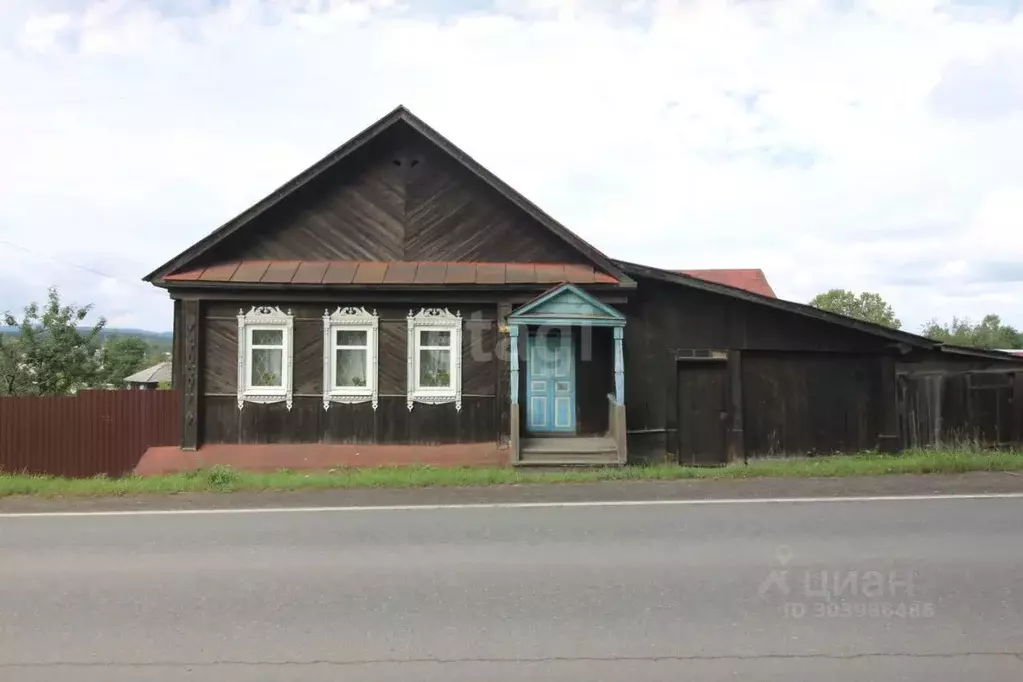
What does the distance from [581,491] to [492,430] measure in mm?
4110

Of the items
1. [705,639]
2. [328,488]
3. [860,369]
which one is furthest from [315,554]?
[860,369]

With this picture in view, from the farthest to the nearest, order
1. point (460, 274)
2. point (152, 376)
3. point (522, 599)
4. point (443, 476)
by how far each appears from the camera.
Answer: point (152, 376) < point (460, 274) < point (443, 476) < point (522, 599)

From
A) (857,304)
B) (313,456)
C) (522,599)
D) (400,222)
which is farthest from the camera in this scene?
(857,304)

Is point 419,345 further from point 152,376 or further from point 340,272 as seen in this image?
point 152,376

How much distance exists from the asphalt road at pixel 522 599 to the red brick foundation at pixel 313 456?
17.5 feet

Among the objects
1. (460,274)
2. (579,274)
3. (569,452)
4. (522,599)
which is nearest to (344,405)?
(460,274)

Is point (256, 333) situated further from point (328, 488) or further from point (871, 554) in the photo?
point (871, 554)

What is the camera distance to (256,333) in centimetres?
1467

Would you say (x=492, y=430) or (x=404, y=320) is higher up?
(x=404, y=320)

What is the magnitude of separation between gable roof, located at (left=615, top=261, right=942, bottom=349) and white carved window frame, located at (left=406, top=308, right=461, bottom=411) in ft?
10.9

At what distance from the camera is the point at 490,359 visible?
48.1ft

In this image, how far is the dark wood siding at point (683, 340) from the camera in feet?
48.1

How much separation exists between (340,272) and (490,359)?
324 cm

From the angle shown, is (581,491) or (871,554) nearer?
(871,554)
